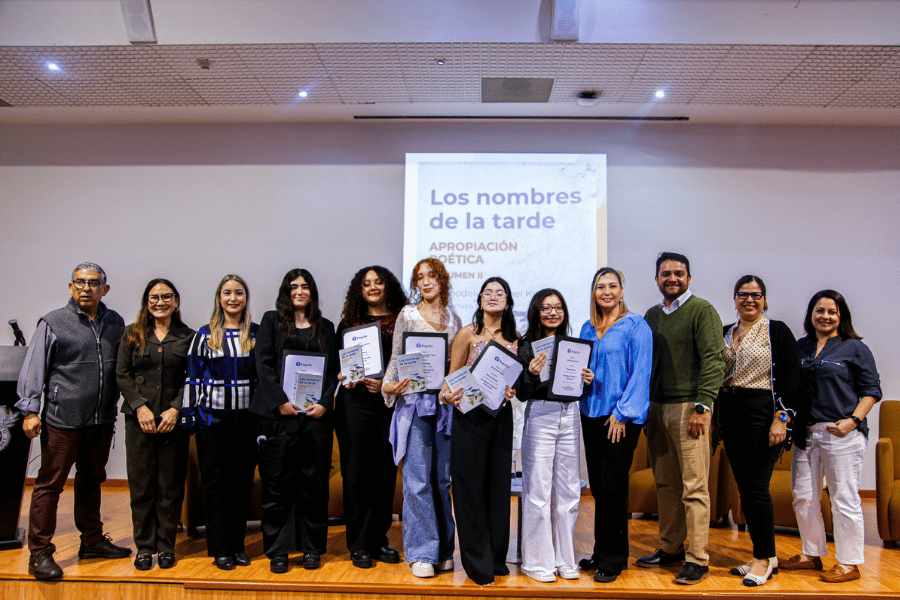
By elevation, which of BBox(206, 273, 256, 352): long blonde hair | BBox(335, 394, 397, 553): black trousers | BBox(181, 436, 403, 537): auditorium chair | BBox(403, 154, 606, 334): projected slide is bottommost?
BBox(181, 436, 403, 537): auditorium chair

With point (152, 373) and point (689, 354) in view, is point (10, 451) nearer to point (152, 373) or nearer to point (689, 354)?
point (152, 373)

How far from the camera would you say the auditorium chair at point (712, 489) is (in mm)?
4727

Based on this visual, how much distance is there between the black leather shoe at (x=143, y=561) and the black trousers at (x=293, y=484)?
573mm

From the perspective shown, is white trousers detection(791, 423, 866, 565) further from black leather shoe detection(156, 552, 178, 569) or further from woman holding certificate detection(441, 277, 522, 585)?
black leather shoe detection(156, 552, 178, 569)

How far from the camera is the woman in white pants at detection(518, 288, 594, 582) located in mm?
3412

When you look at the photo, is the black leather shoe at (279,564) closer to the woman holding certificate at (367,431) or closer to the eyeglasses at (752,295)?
the woman holding certificate at (367,431)

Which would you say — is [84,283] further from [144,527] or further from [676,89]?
[676,89]

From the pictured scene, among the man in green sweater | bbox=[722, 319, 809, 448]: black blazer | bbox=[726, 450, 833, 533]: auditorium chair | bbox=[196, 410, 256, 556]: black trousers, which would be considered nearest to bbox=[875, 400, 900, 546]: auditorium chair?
bbox=[726, 450, 833, 533]: auditorium chair

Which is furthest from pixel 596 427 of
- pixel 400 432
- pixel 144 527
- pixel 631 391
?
pixel 144 527

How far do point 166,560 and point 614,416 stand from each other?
7.43ft

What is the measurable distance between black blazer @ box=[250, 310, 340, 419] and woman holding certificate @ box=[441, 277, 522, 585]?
61 cm

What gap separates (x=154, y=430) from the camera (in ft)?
11.8

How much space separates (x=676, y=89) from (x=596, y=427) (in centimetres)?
291

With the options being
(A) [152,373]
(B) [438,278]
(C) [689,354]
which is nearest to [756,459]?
(C) [689,354]
